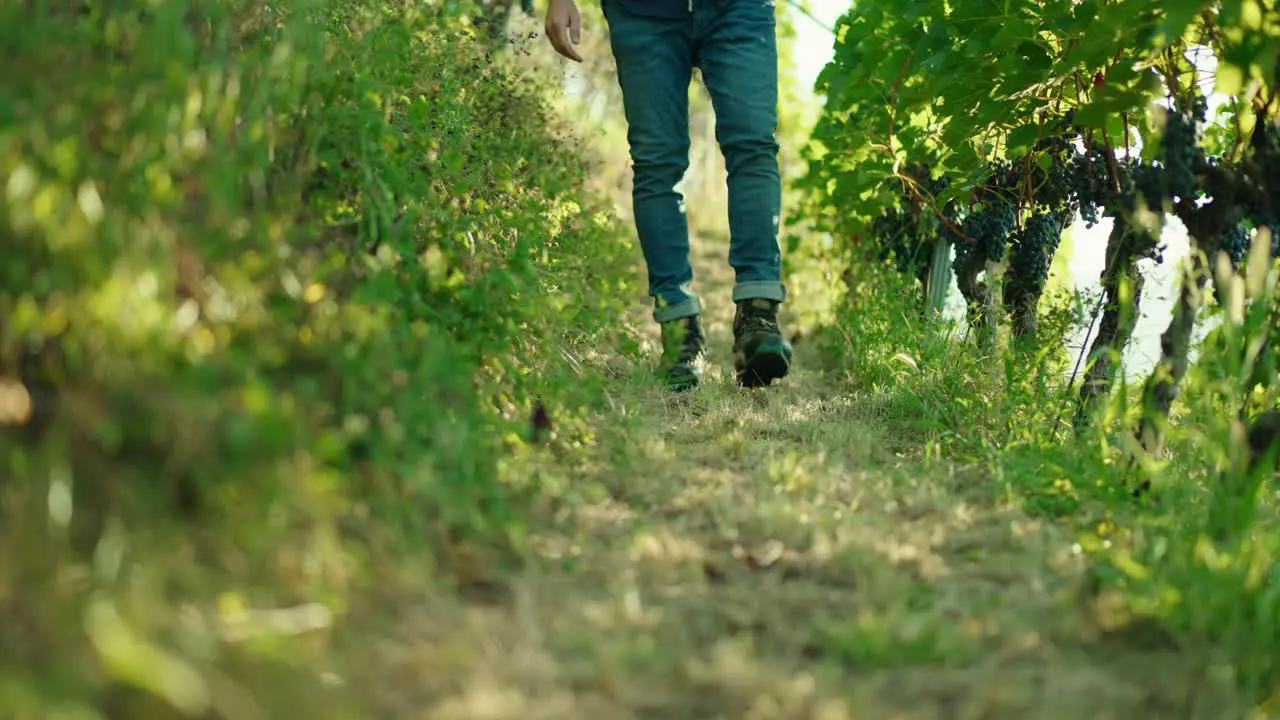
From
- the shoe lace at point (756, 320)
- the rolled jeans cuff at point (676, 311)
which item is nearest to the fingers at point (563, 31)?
the rolled jeans cuff at point (676, 311)

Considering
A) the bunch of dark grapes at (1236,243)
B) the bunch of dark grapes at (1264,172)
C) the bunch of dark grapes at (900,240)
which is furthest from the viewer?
the bunch of dark grapes at (900,240)

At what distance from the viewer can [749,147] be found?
114 inches

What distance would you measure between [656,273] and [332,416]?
173 centimetres

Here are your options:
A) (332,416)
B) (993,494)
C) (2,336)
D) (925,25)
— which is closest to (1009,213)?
(925,25)

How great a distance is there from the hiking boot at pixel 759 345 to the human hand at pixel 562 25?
0.87 metres

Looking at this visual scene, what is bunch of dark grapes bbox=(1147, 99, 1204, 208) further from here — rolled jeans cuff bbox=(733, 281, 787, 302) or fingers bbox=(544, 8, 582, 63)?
fingers bbox=(544, 8, 582, 63)

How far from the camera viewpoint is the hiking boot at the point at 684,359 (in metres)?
2.71

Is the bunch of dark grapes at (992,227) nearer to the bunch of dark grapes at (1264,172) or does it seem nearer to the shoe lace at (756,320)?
the shoe lace at (756,320)

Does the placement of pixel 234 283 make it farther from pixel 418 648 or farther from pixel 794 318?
pixel 794 318

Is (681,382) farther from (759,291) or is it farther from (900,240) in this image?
(900,240)

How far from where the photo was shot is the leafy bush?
3.62 ft

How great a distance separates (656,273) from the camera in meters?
3.02

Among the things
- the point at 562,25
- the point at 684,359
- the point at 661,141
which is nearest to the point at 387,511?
the point at 684,359

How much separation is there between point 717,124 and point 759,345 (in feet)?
2.25
